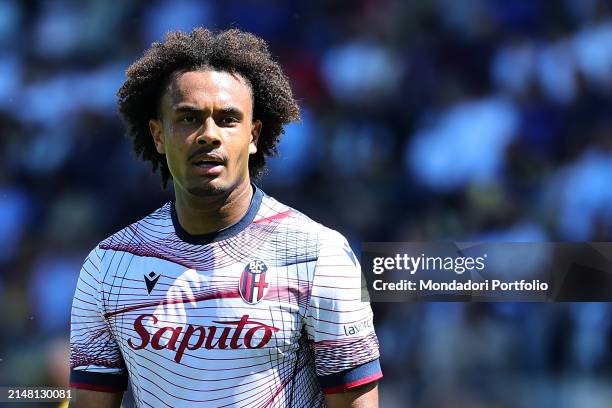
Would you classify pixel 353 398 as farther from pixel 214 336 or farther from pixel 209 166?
pixel 209 166

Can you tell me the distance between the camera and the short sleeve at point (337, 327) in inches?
90.7

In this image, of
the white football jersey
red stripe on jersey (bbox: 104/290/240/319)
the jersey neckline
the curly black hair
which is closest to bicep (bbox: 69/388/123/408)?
the white football jersey

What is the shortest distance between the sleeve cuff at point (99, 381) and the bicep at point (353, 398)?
59 cm

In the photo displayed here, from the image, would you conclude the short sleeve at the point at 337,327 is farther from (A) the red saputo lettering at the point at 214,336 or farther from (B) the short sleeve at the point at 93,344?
(B) the short sleeve at the point at 93,344

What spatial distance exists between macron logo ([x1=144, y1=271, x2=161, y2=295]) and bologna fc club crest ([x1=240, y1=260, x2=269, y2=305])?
0.77 ft

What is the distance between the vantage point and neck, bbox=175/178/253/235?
94.3 inches

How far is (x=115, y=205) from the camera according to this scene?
168 inches

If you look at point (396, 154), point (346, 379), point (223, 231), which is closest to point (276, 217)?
point (223, 231)

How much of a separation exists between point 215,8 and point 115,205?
103 cm

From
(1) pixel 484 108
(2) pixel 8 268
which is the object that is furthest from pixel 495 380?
(2) pixel 8 268

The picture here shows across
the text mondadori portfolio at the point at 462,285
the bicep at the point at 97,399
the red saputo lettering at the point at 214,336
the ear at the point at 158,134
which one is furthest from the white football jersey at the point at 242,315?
the text mondadori portfolio at the point at 462,285

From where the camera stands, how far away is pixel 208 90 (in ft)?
7.84

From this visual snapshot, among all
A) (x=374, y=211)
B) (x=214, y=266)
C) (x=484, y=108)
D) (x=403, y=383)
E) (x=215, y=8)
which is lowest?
(x=403, y=383)

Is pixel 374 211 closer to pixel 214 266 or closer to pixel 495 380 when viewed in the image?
pixel 495 380
